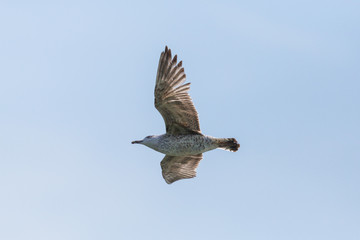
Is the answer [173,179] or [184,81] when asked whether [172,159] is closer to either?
[173,179]

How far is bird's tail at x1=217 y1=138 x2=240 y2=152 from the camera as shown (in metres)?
21.0

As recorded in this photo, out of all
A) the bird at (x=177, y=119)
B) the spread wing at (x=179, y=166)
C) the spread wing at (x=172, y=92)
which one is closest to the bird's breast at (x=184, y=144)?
the bird at (x=177, y=119)

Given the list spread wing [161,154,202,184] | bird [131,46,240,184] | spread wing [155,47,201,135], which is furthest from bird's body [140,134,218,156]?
spread wing [161,154,202,184]

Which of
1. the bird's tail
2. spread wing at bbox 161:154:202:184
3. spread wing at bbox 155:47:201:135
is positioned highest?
spread wing at bbox 155:47:201:135

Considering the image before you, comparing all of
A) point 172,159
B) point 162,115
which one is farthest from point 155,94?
point 172,159

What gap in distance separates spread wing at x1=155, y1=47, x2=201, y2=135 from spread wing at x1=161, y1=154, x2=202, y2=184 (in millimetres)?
1692

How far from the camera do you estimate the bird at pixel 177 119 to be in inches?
811

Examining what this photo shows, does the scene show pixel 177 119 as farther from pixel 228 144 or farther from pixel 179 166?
pixel 179 166

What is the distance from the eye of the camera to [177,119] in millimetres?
20984

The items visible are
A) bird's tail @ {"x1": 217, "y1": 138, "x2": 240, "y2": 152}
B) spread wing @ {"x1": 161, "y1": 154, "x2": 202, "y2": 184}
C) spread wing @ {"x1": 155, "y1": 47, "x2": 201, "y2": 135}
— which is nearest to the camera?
spread wing @ {"x1": 155, "y1": 47, "x2": 201, "y2": 135}

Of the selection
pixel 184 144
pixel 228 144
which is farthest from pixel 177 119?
pixel 228 144

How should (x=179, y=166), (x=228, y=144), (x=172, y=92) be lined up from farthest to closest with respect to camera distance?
(x=179, y=166) → (x=228, y=144) → (x=172, y=92)

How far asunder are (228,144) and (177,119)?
1636 millimetres

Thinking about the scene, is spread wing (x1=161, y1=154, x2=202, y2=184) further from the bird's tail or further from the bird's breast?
the bird's tail
